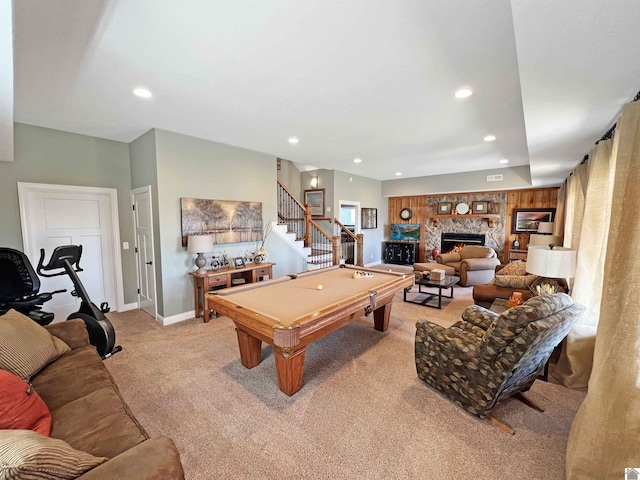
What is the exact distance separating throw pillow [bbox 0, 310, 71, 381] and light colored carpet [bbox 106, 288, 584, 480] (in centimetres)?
77

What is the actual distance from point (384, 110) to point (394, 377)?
9.75 ft

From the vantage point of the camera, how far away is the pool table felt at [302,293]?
2.44 metres

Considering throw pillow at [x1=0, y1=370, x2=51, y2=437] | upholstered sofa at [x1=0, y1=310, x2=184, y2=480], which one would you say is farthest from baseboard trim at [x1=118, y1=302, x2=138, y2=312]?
throw pillow at [x1=0, y1=370, x2=51, y2=437]

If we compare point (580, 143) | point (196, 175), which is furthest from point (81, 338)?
point (580, 143)

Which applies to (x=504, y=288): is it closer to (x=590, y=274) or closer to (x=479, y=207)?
(x=590, y=274)

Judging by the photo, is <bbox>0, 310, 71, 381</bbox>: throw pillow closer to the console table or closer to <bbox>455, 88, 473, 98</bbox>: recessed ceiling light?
the console table

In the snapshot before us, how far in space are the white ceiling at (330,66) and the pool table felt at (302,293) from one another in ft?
6.88

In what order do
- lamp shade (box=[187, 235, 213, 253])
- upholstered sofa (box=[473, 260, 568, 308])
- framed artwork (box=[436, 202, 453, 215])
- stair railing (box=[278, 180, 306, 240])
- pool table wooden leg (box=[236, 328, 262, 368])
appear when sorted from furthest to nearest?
framed artwork (box=[436, 202, 453, 215]) < stair railing (box=[278, 180, 306, 240]) < lamp shade (box=[187, 235, 213, 253]) < upholstered sofa (box=[473, 260, 568, 308]) < pool table wooden leg (box=[236, 328, 262, 368])

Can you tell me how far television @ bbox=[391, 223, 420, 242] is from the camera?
9.05 metres

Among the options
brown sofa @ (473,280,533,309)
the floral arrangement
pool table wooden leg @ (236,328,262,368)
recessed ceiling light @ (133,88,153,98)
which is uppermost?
recessed ceiling light @ (133,88,153,98)

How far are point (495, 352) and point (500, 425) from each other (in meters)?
0.63

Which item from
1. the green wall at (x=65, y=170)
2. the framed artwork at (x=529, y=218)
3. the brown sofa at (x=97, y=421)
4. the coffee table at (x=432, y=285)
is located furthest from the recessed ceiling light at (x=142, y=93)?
the framed artwork at (x=529, y=218)

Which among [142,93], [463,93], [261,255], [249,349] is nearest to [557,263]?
[463,93]

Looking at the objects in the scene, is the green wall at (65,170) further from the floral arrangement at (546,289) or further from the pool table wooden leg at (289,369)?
the floral arrangement at (546,289)
